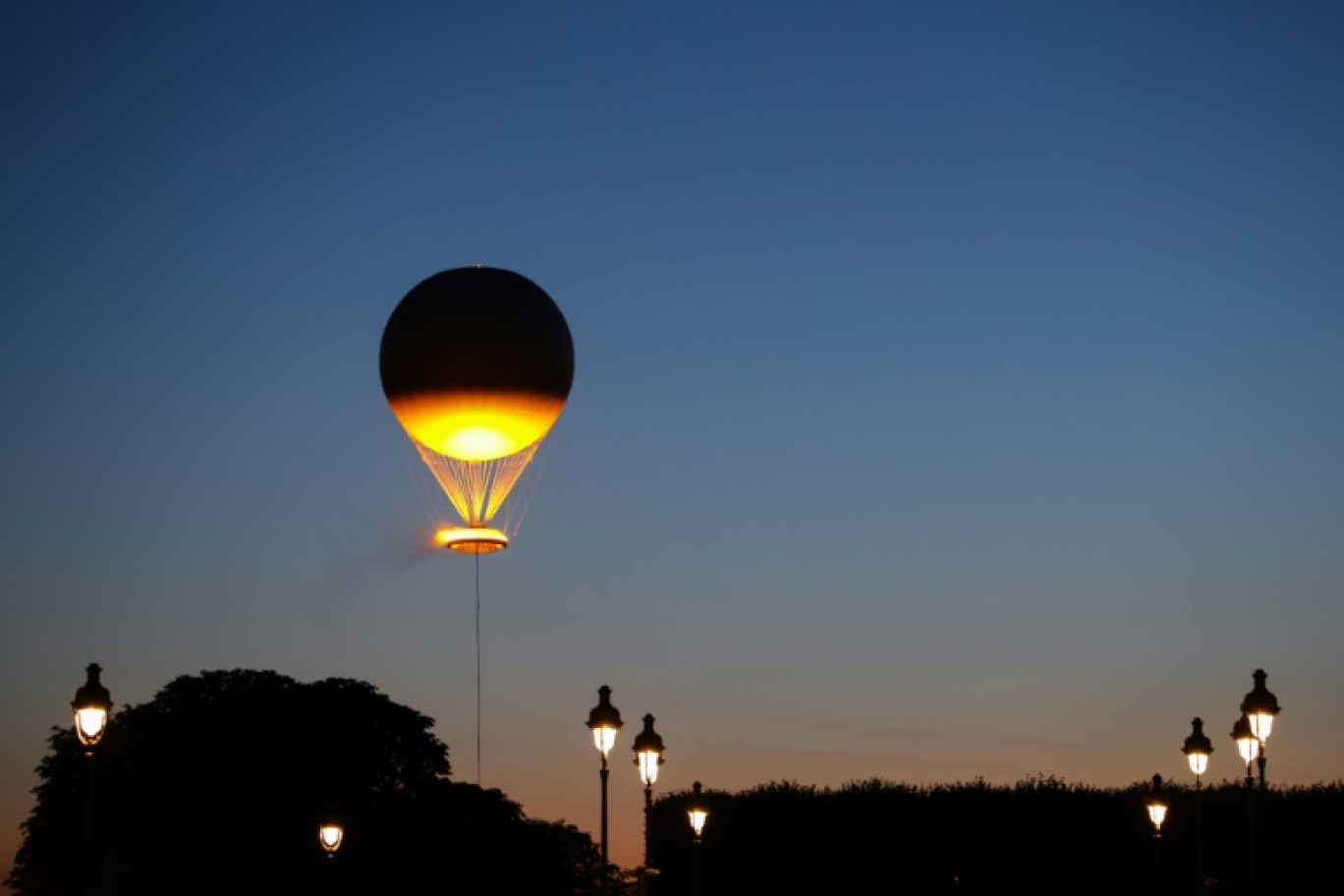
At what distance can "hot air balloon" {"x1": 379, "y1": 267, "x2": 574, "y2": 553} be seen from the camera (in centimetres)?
3500

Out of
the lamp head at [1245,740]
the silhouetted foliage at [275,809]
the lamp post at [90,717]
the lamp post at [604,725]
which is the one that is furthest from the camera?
the silhouetted foliage at [275,809]

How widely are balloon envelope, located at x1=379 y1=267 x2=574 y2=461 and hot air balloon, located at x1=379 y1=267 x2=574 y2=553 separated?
0.7 inches

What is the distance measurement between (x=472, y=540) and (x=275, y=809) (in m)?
34.8

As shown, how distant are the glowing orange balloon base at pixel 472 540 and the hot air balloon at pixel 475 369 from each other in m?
0.02

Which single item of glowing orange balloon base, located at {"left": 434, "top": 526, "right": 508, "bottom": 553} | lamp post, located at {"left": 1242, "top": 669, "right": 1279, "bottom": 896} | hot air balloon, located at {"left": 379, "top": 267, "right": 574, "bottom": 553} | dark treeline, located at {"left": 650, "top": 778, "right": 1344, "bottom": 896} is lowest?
dark treeline, located at {"left": 650, "top": 778, "right": 1344, "bottom": 896}

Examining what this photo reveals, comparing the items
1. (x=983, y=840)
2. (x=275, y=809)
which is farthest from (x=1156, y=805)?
(x=275, y=809)

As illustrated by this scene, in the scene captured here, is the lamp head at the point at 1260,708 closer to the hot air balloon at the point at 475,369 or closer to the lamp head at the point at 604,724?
the lamp head at the point at 604,724

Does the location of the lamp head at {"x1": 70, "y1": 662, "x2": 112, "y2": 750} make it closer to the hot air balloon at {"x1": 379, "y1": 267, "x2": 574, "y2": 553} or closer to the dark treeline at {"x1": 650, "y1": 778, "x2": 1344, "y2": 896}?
the hot air balloon at {"x1": 379, "y1": 267, "x2": 574, "y2": 553}

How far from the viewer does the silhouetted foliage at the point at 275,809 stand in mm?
64812

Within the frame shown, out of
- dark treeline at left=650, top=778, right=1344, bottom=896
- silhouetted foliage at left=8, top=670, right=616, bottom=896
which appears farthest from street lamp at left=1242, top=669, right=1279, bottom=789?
silhouetted foliage at left=8, top=670, right=616, bottom=896

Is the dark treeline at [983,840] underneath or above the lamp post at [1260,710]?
underneath

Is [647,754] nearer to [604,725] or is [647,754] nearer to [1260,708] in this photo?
[604,725]

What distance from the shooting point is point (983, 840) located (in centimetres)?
6469

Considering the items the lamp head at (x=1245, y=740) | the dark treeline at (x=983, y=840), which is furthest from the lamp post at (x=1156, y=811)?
the dark treeline at (x=983, y=840)
